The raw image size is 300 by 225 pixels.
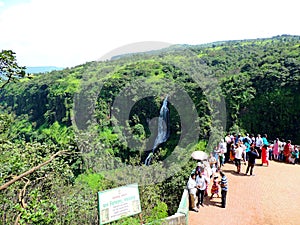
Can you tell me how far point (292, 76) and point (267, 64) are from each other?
4.94 m

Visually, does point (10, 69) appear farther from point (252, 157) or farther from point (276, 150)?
point (276, 150)

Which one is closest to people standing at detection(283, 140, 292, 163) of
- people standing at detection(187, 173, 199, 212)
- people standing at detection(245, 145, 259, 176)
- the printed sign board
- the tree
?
people standing at detection(245, 145, 259, 176)

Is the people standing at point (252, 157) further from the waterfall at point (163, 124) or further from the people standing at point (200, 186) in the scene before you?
the waterfall at point (163, 124)

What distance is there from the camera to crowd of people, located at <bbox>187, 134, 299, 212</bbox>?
26.8ft

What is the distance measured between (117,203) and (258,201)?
4477 mm

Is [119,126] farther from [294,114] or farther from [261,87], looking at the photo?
[294,114]

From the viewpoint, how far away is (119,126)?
137 ft

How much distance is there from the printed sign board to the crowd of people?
1.76 meters

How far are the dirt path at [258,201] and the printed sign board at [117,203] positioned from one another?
71.4 inches

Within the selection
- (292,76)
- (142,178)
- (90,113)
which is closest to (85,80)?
(90,113)

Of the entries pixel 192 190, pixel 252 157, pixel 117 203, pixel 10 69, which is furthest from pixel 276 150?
pixel 10 69

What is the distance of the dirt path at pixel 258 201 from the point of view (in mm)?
7875

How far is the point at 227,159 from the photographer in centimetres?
1205

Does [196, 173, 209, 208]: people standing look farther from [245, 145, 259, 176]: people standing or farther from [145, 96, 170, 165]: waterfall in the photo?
[145, 96, 170, 165]: waterfall
